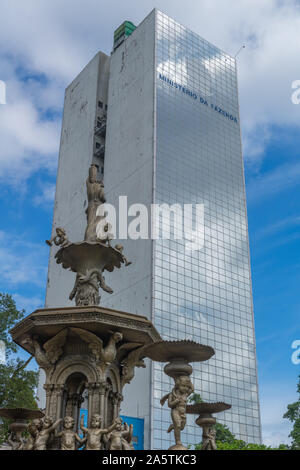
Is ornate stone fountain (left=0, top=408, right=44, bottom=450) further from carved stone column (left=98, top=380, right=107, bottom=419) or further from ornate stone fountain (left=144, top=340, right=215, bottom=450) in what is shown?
ornate stone fountain (left=144, top=340, right=215, bottom=450)

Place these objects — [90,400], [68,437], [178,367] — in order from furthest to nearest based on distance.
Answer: [178,367] → [90,400] → [68,437]

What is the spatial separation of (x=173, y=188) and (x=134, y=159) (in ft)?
25.0

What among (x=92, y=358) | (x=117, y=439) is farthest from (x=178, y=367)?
(x=117, y=439)

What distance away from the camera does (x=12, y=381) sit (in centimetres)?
2553

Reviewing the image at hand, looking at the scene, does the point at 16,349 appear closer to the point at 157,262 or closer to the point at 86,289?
the point at 86,289

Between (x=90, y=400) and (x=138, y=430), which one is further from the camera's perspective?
(x=138, y=430)

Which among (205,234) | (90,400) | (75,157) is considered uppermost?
(75,157)

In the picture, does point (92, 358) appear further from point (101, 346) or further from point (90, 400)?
point (90, 400)

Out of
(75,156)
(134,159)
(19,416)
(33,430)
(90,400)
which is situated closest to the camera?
(33,430)

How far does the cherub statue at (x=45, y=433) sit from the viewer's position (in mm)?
11523

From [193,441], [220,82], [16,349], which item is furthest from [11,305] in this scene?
[220,82]

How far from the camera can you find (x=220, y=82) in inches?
3391

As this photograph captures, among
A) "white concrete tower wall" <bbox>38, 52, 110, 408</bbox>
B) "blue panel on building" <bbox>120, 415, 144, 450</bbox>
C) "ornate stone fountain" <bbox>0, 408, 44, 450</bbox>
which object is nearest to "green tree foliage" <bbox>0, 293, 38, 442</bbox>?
"ornate stone fountain" <bbox>0, 408, 44, 450</bbox>
